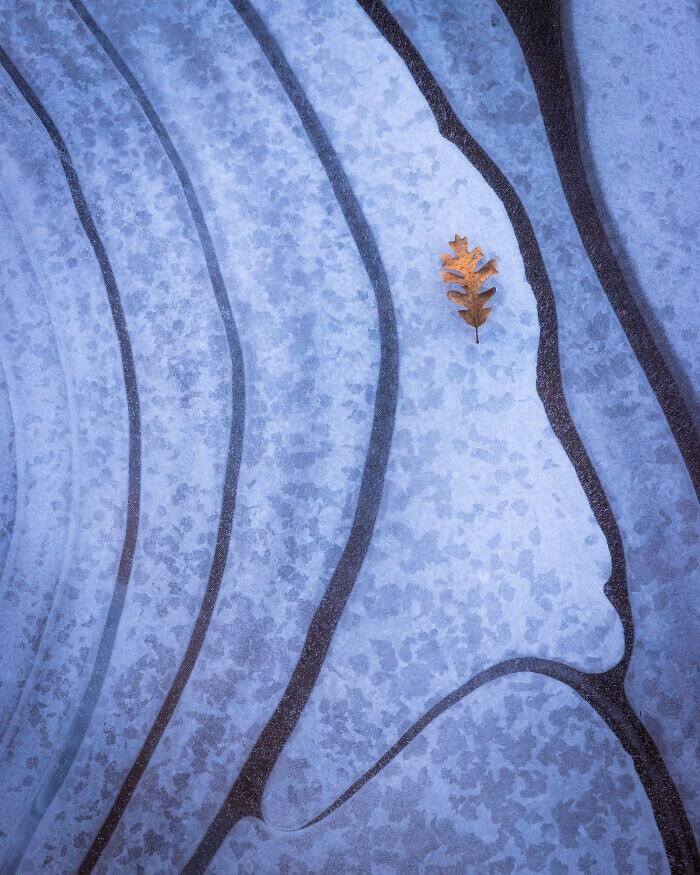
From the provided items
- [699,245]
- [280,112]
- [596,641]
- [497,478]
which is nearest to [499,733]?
[596,641]

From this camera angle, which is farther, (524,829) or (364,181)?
(364,181)

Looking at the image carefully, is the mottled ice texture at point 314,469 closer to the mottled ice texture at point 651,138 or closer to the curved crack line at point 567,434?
the curved crack line at point 567,434

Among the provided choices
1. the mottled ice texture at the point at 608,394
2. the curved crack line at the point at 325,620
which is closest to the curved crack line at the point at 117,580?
the curved crack line at the point at 325,620

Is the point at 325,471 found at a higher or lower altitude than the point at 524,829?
higher

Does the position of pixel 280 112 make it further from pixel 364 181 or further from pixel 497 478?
pixel 497 478

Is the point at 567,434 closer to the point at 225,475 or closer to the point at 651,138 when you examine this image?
the point at 651,138

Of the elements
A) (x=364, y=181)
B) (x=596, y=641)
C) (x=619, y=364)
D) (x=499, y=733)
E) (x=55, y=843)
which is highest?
(x=364, y=181)
